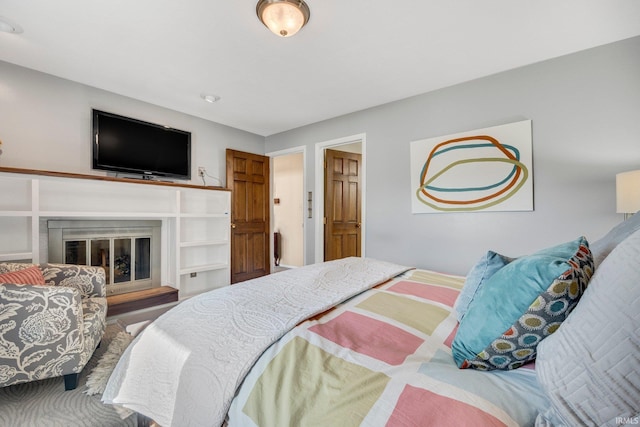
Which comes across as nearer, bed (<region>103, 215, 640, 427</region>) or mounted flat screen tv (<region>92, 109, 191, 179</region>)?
bed (<region>103, 215, 640, 427</region>)

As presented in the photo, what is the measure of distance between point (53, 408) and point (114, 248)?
6.20 ft

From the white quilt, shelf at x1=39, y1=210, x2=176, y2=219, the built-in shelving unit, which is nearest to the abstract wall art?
the white quilt

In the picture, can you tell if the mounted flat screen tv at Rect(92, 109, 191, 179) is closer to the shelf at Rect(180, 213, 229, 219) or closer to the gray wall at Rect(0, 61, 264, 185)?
the gray wall at Rect(0, 61, 264, 185)

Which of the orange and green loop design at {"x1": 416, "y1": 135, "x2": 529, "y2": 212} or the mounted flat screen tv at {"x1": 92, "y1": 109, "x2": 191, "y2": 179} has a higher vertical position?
the mounted flat screen tv at {"x1": 92, "y1": 109, "x2": 191, "y2": 179}

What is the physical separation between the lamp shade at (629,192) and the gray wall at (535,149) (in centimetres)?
46

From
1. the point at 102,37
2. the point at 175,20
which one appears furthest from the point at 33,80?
the point at 175,20

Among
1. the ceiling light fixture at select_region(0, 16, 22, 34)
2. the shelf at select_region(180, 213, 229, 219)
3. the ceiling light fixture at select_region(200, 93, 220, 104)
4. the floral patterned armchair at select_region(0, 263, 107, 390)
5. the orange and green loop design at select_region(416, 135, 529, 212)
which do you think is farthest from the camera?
the shelf at select_region(180, 213, 229, 219)

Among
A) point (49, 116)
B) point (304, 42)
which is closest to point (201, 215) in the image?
point (49, 116)

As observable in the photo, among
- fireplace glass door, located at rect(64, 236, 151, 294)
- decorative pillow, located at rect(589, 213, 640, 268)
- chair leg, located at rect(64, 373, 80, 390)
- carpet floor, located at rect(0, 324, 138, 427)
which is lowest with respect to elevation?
carpet floor, located at rect(0, 324, 138, 427)

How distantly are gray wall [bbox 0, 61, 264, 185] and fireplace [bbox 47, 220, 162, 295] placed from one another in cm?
61

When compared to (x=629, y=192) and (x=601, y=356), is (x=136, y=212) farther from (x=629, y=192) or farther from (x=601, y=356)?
(x=629, y=192)

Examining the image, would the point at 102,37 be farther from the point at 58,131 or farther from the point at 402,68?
the point at 402,68

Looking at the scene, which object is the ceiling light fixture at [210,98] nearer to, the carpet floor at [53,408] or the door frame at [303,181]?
the door frame at [303,181]

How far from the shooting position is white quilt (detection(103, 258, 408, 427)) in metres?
0.81
